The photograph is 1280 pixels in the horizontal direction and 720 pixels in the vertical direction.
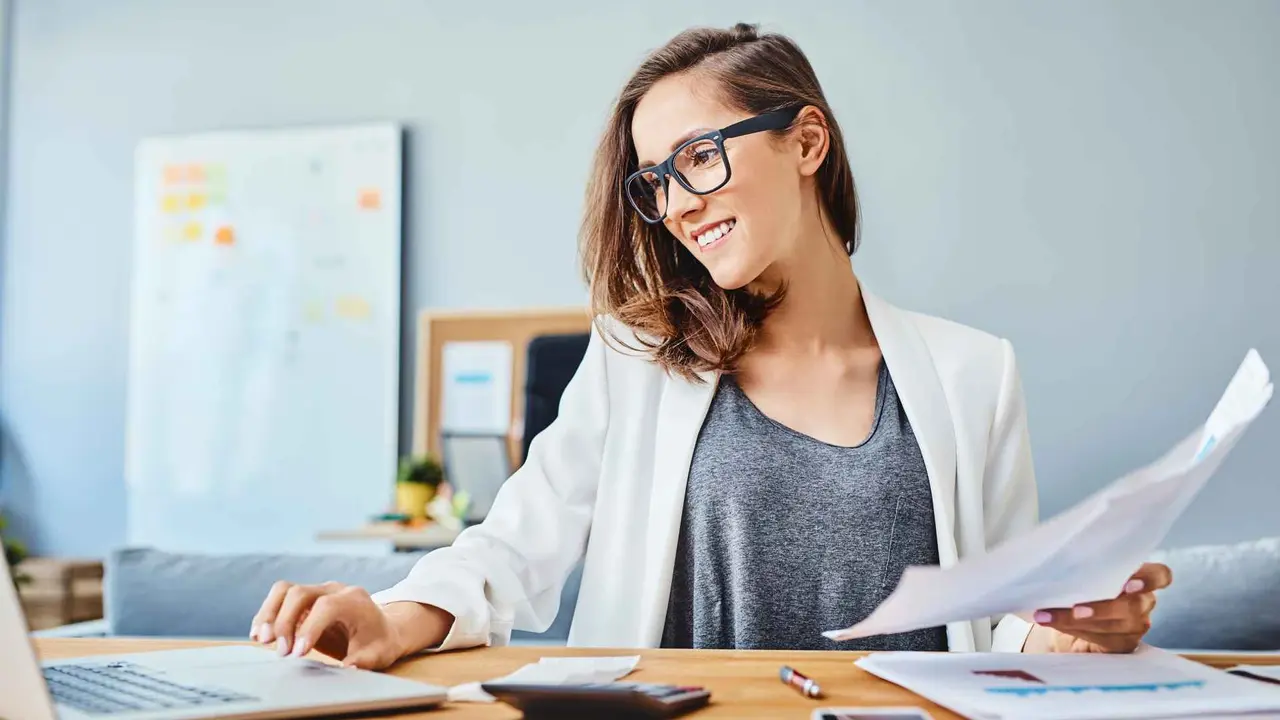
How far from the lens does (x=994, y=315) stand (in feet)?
11.5

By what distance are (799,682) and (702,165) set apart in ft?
2.23

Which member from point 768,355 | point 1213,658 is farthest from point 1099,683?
point 768,355

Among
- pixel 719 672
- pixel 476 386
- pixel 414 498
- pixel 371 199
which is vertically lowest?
pixel 414 498

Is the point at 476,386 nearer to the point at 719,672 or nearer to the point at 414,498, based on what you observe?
the point at 414,498

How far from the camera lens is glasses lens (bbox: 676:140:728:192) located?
121 cm

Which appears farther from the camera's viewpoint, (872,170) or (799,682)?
(872,170)

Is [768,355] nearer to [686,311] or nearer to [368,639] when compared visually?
[686,311]

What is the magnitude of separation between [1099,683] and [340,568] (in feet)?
4.14

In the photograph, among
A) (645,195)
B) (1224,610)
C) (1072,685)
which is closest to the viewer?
(1072,685)

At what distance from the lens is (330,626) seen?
2.56 ft

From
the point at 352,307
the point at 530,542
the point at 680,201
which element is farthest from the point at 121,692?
the point at 352,307

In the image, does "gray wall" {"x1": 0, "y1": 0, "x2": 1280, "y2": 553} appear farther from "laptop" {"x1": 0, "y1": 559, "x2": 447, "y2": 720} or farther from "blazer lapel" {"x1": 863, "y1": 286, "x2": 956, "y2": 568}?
"laptop" {"x1": 0, "y1": 559, "x2": 447, "y2": 720}

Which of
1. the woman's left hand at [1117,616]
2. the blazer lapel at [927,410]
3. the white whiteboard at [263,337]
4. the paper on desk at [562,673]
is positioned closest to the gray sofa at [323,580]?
the blazer lapel at [927,410]

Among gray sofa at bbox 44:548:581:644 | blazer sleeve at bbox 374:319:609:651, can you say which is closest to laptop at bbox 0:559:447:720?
blazer sleeve at bbox 374:319:609:651
